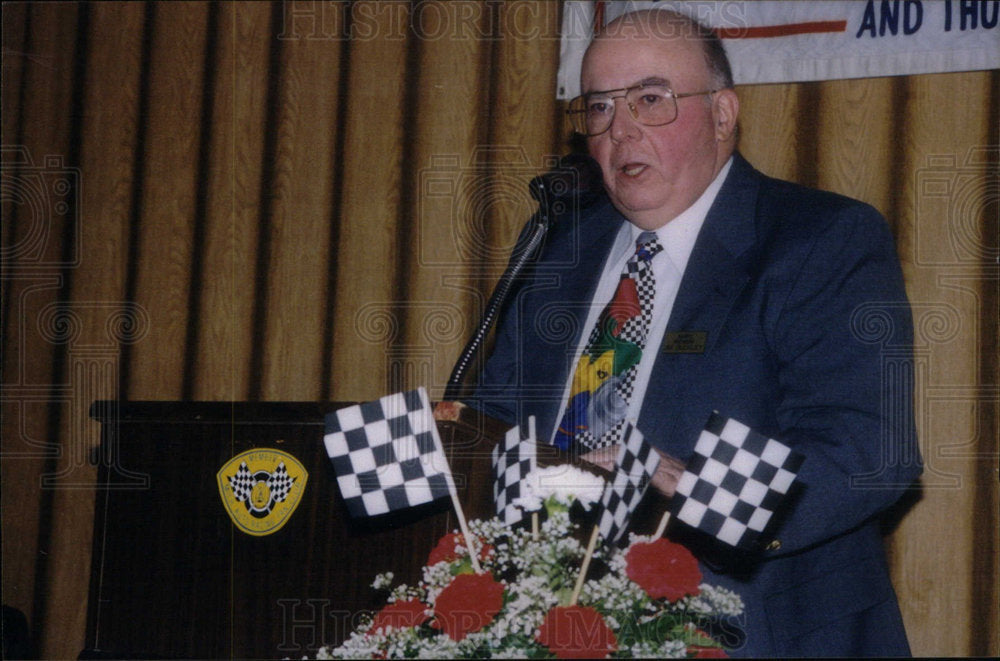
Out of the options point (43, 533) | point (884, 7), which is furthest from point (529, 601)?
point (43, 533)

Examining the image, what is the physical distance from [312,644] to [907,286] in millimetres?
1330

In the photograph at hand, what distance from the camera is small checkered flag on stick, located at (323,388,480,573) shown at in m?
1.30

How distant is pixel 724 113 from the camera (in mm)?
1878

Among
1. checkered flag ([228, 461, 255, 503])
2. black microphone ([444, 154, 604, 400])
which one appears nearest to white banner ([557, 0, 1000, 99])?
black microphone ([444, 154, 604, 400])

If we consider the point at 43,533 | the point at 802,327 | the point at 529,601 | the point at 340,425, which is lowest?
the point at 43,533

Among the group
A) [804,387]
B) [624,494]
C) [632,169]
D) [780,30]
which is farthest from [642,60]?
[624,494]

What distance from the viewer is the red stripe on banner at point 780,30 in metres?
2.04

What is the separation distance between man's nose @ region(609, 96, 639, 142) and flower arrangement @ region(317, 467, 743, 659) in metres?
0.88

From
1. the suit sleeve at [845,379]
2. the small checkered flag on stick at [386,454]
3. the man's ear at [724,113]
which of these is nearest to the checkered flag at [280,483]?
the small checkered flag on stick at [386,454]

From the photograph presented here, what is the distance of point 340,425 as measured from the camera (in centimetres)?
132

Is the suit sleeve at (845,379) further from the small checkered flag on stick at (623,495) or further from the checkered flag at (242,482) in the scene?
the checkered flag at (242,482)

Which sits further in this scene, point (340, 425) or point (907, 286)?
point (907, 286)

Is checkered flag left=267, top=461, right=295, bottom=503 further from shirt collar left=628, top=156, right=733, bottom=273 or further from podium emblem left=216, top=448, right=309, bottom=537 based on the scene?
shirt collar left=628, top=156, right=733, bottom=273

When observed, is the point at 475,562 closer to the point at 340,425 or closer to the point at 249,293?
the point at 340,425
